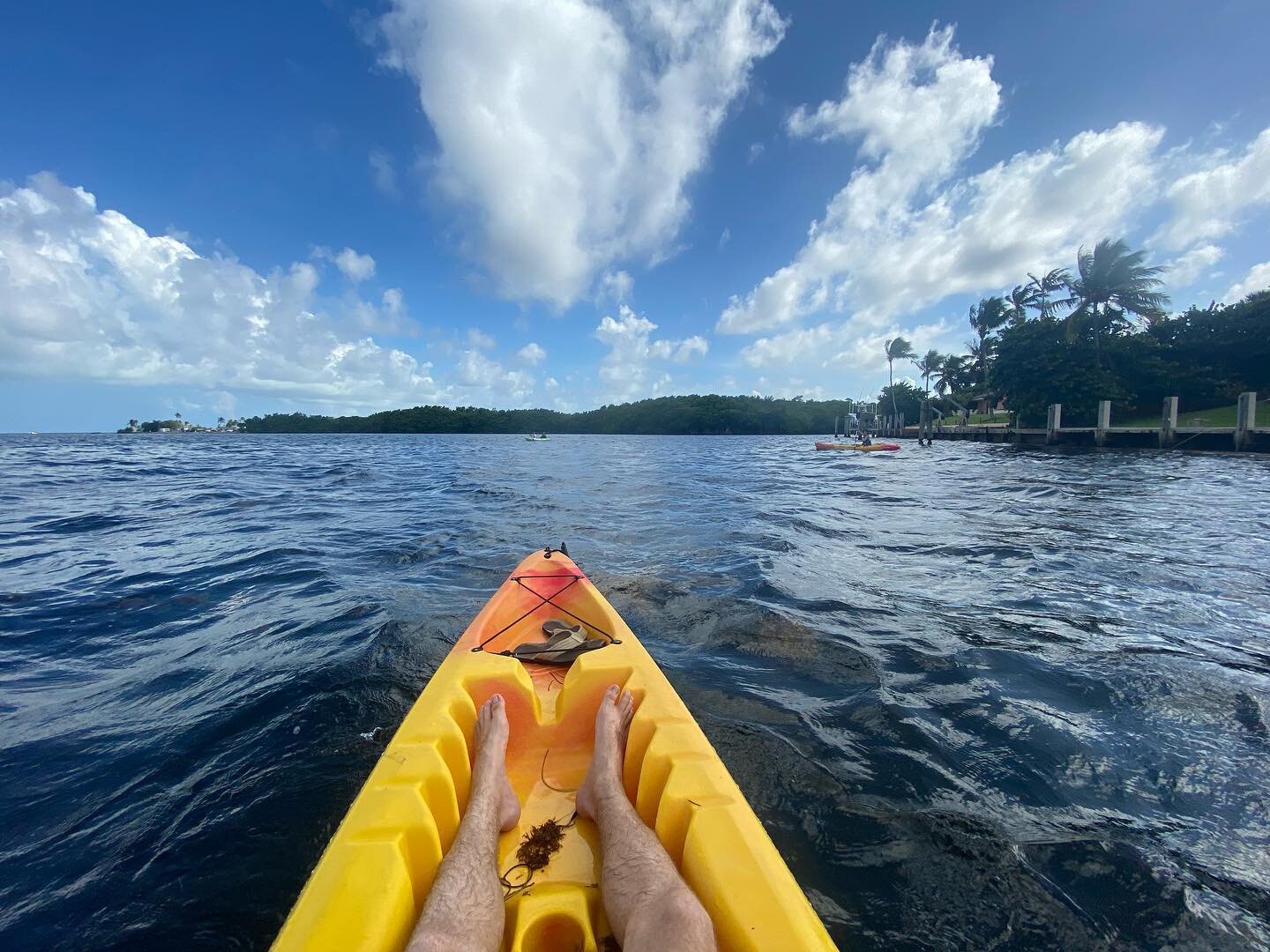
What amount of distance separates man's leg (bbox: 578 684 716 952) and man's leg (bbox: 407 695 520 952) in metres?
0.41

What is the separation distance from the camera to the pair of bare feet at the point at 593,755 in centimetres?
252

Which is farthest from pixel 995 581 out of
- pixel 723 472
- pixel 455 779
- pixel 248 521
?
pixel 723 472

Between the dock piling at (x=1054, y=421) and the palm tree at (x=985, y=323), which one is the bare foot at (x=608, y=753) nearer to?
the dock piling at (x=1054, y=421)

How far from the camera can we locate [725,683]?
4371mm

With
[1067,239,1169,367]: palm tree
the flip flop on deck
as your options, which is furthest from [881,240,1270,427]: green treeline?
the flip flop on deck

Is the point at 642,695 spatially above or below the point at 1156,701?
above

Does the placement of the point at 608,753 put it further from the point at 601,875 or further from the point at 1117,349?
the point at 1117,349

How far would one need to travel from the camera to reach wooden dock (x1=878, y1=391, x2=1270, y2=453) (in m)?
23.2

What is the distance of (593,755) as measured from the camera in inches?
111

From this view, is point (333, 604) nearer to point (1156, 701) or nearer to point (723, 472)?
point (1156, 701)

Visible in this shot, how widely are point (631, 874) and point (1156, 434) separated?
123 feet

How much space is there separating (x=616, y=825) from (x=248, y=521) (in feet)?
38.9

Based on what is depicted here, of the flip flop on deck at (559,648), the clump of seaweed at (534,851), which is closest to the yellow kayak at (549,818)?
the clump of seaweed at (534,851)

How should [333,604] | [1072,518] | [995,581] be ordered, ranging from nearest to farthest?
[333,604], [995,581], [1072,518]
